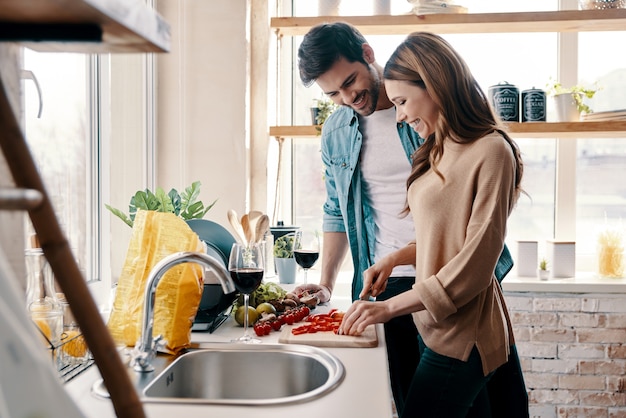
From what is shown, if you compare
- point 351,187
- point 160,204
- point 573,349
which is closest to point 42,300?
point 160,204

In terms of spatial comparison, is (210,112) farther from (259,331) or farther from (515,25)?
(515,25)

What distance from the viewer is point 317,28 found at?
203cm

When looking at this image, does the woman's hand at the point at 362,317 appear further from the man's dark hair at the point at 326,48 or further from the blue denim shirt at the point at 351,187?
the man's dark hair at the point at 326,48

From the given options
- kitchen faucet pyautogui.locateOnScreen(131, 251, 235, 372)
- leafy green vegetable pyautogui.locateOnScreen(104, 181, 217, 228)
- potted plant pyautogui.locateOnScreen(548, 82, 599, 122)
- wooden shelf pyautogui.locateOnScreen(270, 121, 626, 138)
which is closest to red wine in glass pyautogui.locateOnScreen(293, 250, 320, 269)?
leafy green vegetable pyautogui.locateOnScreen(104, 181, 217, 228)

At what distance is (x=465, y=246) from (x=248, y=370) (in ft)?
2.02

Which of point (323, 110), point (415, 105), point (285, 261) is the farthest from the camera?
point (323, 110)

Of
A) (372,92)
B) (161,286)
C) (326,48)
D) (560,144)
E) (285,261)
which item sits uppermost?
(326,48)

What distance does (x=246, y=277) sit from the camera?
1491 millimetres

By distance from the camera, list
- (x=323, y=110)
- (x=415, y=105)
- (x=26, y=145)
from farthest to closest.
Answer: (x=323, y=110), (x=415, y=105), (x=26, y=145)

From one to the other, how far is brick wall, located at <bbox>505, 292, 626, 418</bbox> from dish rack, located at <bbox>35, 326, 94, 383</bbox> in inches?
85.1

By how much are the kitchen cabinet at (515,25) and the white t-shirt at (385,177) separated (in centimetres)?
87

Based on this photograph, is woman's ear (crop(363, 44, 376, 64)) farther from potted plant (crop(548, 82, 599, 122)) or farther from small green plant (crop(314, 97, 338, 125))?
potted plant (crop(548, 82, 599, 122))

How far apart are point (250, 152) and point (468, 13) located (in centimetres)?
133

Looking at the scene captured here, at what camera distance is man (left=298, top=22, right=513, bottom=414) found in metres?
2.04
